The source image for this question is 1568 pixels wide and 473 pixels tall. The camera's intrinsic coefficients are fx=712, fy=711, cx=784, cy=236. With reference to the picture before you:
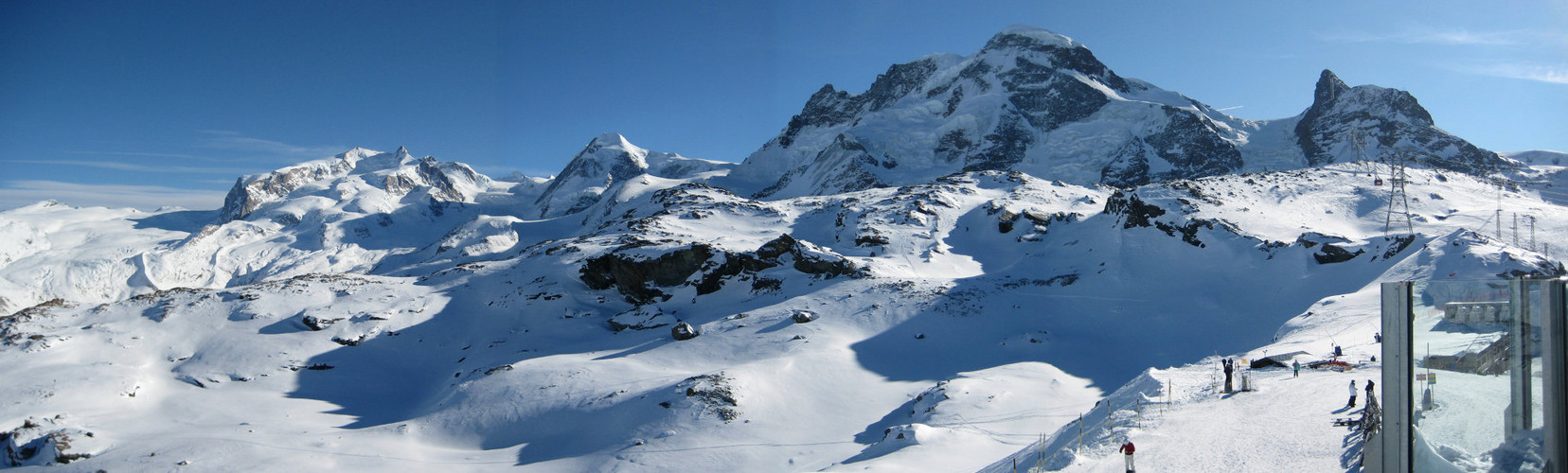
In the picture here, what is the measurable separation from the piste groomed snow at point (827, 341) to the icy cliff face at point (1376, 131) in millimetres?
21928

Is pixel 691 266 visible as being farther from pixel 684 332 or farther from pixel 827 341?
pixel 827 341

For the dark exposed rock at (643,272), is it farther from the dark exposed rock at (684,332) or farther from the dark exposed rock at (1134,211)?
the dark exposed rock at (1134,211)

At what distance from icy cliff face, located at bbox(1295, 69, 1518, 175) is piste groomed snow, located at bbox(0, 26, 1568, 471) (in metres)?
→ 21.9

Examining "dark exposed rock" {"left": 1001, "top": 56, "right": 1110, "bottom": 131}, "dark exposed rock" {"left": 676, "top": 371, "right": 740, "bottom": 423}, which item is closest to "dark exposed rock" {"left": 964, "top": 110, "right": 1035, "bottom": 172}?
"dark exposed rock" {"left": 1001, "top": 56, "right": 1110, "bottom": 131}

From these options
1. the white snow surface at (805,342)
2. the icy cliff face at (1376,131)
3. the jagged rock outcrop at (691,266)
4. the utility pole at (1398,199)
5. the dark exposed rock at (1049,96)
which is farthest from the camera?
the dark exposed rock at (1049,96)

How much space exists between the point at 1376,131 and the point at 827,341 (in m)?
123

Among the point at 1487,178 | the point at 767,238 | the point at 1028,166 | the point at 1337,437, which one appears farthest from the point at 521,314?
the point at 1487,178

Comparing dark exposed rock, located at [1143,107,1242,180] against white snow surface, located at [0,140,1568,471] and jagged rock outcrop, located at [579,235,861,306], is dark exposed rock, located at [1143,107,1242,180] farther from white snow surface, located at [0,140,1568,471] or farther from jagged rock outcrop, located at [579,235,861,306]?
jagged rock outcrop, located at [579,235,861,306]

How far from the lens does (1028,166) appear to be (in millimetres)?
125812

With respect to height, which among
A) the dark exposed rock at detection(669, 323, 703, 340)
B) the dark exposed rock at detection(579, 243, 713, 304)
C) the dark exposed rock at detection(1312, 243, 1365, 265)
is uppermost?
the dark exposed rock at detection(1312, 243, 1365, 265)

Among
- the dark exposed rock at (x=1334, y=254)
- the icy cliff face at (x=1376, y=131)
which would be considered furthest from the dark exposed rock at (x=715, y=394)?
the icy cliff face at (x=1376, y=131)

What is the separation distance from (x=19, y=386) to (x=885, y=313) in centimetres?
4859

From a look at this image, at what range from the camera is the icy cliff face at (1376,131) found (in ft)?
349

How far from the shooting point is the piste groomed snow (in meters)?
25.0
